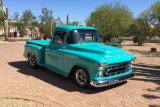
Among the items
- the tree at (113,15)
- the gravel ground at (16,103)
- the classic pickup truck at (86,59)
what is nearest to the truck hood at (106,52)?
the classic pickup truck at (86,59)

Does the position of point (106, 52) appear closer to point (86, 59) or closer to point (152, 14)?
point (86, 59)

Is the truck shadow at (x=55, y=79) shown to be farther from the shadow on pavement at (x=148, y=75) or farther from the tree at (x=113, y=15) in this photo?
the tree at (x=113, y=15)

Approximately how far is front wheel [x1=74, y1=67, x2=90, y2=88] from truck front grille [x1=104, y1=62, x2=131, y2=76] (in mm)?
589

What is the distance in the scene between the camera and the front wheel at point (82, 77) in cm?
622

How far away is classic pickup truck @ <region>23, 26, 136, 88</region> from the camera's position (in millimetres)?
5949

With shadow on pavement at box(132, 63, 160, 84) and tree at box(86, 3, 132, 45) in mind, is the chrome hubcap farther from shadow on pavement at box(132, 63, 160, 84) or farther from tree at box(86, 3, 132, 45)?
tree at box(86, 3, 132, 45)

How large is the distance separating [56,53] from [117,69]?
Result: 2.17 meters

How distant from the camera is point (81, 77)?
647 cm

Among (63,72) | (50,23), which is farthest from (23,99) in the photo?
(50,23)

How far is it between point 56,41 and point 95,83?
93.2 inches

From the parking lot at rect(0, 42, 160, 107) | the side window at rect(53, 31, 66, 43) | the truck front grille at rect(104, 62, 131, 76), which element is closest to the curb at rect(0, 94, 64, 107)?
the parking lot at rect(0, 42, 160, 107)

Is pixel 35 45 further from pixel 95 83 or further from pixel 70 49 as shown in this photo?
pixel 95 83

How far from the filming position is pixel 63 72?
6980 millimetres

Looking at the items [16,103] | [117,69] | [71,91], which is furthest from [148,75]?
[16,103]
